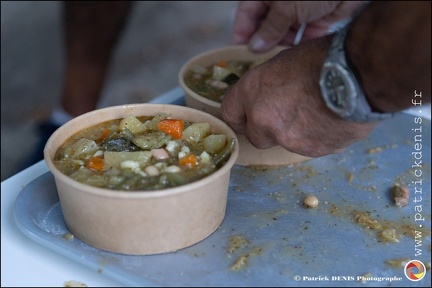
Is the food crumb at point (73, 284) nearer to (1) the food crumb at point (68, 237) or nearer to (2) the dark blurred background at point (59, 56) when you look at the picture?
(1) the food crumb at point (68, 237)

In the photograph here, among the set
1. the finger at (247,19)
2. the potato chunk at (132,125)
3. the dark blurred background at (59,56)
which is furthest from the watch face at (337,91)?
the dark blurred background at (59,56)

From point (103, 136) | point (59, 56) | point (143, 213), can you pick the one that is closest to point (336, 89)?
point (143, 213)

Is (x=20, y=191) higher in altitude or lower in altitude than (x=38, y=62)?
higher

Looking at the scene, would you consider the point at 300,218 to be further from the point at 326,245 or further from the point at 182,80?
the point at 182,80

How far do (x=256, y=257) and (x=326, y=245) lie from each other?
17 centimetres

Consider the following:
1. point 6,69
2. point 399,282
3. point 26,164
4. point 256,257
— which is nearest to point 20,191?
point 256,257

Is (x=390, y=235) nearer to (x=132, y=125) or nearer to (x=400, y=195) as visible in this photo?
(x=400, y=195)

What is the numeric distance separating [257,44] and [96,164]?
88cm

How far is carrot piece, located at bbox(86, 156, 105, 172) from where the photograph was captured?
134cm

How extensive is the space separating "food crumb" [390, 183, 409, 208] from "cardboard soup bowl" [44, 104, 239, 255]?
1.48 ft

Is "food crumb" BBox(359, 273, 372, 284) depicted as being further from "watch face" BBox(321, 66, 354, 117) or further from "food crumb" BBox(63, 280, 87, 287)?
"food crumb" BBox(63, 280, 87, 287)

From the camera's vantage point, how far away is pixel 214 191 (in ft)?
4.37

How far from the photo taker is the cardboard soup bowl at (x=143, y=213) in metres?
1.23

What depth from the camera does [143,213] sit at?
1.25 m
